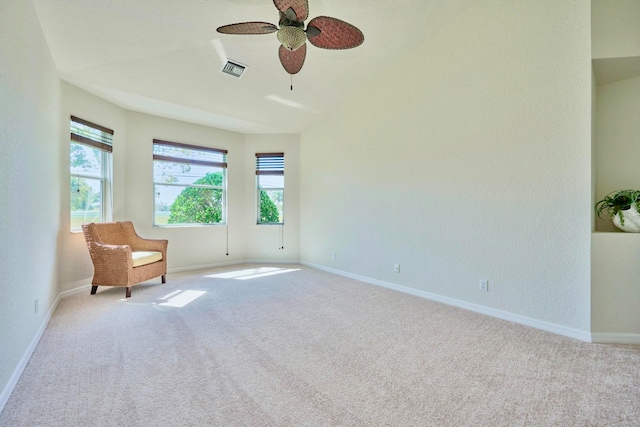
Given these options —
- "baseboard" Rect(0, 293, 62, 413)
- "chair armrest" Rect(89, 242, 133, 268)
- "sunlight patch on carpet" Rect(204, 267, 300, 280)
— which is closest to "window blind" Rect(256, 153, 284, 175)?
"sunlight patch on carpet" Rect(204, 267, 300, 280)

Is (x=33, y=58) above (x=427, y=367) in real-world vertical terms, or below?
above

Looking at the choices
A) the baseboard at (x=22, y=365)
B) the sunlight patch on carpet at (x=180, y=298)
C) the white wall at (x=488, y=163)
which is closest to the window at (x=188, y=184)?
the sunlight patch on carpet at (x=180, y=298)

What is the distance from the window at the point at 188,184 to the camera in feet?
18.0

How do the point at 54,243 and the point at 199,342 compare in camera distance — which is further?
the point at 54,243

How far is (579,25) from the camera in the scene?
2.61 meters

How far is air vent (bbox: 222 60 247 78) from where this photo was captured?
12.2 feet

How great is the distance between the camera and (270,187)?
6.51 m

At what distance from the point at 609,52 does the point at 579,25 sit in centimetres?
35

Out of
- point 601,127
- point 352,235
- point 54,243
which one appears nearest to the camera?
point 601,127

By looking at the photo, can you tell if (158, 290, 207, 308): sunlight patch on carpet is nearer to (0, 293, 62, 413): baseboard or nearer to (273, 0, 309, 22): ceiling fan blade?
(0, 293, 62, 413): baseboard

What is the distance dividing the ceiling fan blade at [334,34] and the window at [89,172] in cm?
365

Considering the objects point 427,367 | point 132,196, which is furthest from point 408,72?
point 132,196

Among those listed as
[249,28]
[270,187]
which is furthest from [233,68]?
[270,187]

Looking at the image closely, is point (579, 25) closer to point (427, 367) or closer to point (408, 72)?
point (408, 72)
